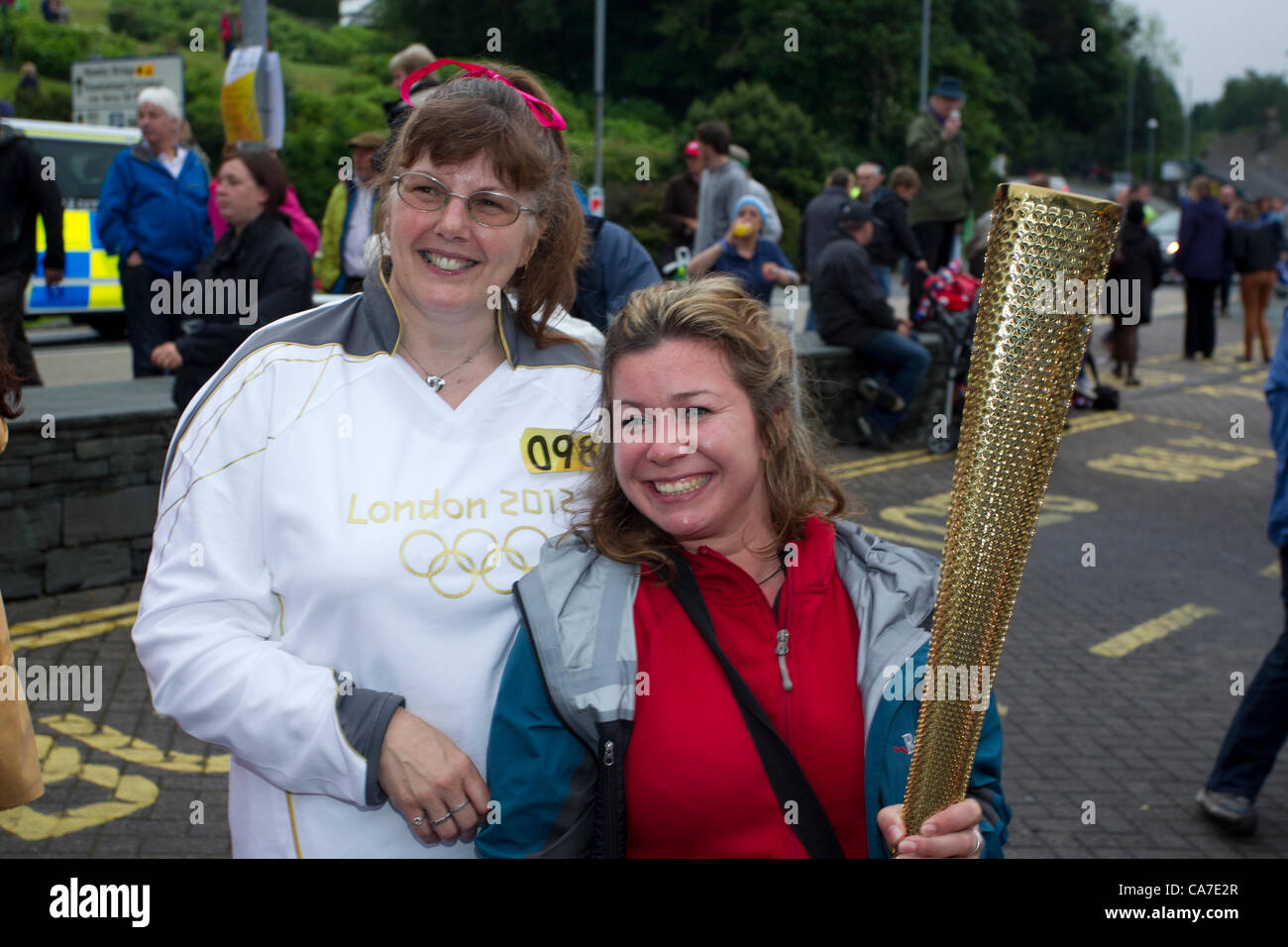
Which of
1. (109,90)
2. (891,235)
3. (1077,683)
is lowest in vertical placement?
(1077,683)

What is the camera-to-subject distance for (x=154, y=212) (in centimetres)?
866

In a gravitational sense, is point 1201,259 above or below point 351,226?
above

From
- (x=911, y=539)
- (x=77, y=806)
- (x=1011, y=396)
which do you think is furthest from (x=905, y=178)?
(x=1011, y=396)

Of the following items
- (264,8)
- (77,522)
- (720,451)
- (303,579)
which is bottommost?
(77,522)

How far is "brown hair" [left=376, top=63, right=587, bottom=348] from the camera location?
2.29m

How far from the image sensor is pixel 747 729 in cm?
204

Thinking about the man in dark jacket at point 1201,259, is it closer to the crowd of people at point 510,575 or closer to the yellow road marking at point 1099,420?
the yellow road marking at point 1099,420

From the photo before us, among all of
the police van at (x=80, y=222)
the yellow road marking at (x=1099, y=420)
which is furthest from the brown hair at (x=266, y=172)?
the police van at (x=80, y=222)

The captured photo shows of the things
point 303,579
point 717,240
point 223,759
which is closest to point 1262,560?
point 717,240

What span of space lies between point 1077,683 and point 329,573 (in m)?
4.66

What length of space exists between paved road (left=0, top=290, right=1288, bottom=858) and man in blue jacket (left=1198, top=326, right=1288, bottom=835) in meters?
0.10

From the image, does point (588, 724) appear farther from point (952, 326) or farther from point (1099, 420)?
point (1099, 420)
